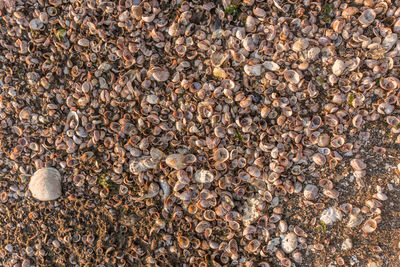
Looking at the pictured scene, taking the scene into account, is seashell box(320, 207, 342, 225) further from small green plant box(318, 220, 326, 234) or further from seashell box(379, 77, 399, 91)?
seashell box(379, 77, 399, 91)

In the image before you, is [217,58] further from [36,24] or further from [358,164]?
[36,24]

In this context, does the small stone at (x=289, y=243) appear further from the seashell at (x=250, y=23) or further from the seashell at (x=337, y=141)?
the seashell at (x=250, y=23)

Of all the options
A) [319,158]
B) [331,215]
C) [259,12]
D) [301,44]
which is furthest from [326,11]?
[331,215]

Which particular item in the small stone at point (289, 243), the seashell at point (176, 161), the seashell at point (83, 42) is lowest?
the small stone at point (289, 243)

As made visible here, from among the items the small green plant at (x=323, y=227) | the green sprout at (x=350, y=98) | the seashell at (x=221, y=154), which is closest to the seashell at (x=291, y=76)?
the green sprout at (x=350, y=98)

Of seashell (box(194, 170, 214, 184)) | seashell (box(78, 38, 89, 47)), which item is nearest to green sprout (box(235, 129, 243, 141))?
seashell (box(194, 170, 214, 184))
